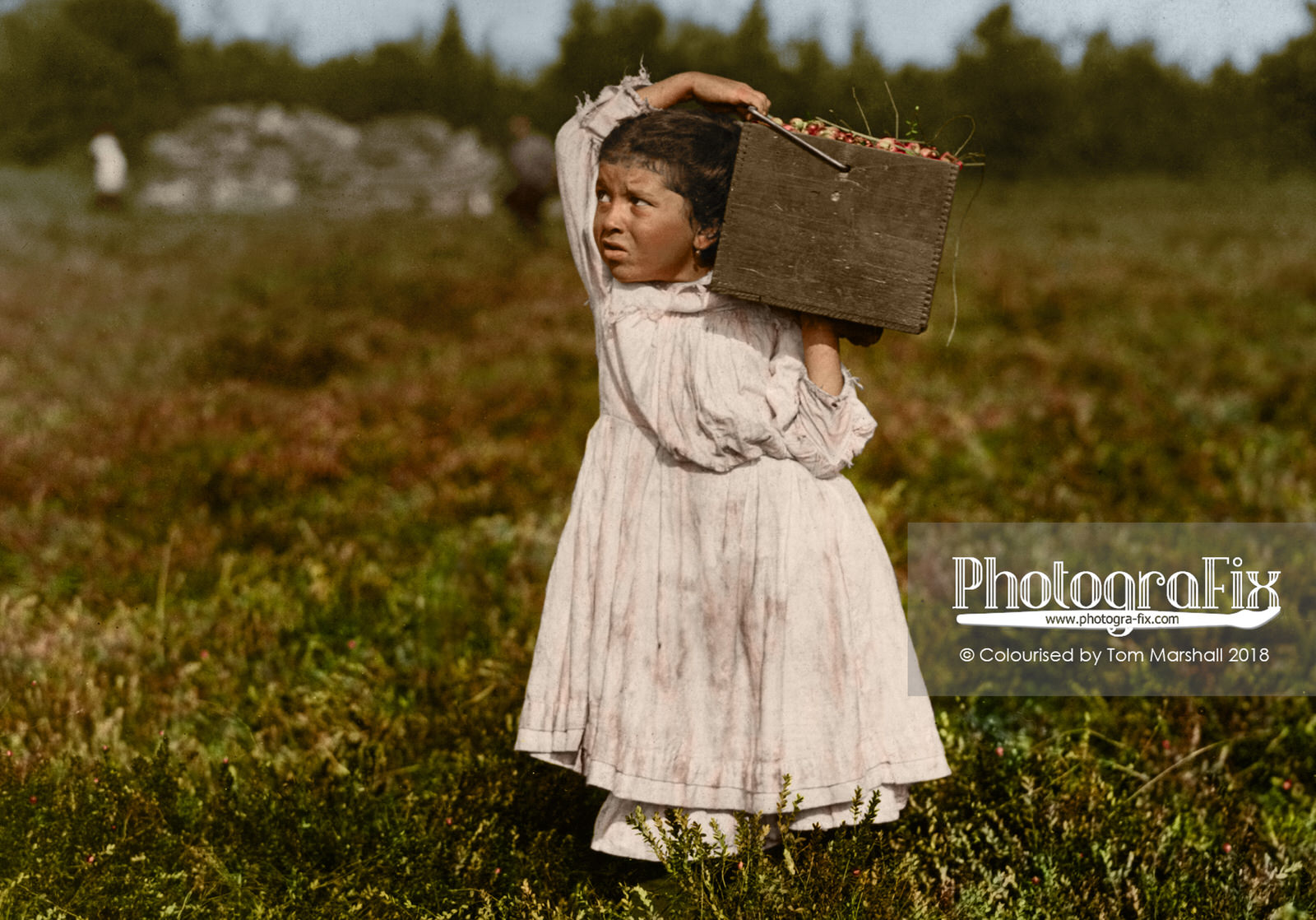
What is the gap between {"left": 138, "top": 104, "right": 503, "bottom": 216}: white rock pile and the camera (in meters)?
32.8

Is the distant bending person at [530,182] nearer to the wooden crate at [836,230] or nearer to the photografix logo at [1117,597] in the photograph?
the photografix logo at [1117,597]

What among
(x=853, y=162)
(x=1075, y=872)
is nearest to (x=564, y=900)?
(x=1075, y=872)

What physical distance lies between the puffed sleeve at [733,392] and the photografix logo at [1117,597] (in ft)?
8.68

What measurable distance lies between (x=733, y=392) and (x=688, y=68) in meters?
12.0

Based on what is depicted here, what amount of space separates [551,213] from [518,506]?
17340 mm

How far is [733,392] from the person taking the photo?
2627 millimetres

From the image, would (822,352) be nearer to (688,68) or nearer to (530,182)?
(688,68)

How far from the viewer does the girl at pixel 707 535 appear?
2.65 m

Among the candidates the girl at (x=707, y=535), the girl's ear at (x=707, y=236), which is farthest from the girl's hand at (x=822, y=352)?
the girl's ear at (x=707, y=236)

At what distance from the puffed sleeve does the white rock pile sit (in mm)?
28546

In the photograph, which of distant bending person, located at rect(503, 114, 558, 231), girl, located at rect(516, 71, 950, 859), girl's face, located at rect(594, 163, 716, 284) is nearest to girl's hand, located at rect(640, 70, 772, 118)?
girl, located at rect(516, 71, 950, 859)

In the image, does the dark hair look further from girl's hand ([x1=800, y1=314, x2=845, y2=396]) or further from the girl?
girl's hand ([x1=800, y1=314, x2=845, y2=396])

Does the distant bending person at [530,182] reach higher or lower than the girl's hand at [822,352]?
higher

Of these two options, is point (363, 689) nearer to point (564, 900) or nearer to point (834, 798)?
point (564, 900)
